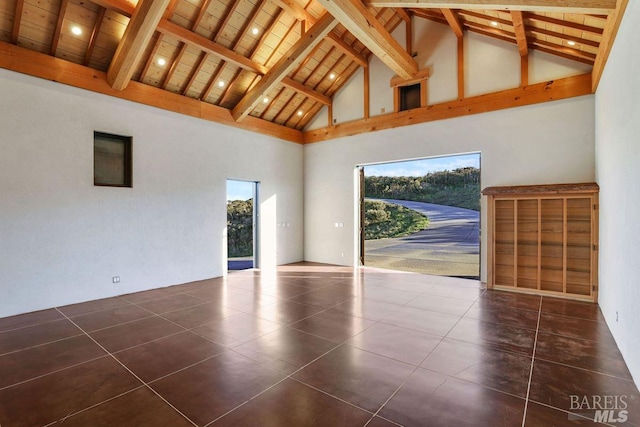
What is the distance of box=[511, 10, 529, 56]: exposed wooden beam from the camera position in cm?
477

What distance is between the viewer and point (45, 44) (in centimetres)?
475

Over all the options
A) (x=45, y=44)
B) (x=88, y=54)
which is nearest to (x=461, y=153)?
(x=88, y=54)

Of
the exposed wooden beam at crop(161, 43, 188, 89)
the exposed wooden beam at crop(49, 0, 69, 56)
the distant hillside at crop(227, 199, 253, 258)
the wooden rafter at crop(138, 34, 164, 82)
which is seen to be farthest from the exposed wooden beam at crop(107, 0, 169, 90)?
the distant hillside at crop(227, 199, 253, 258)

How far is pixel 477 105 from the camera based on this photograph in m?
6.29

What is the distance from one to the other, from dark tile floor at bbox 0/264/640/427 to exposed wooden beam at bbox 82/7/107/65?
12.9 ft

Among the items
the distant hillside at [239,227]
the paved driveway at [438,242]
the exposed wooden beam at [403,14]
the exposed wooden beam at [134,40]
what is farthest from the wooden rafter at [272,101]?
the paved driveway at [438,242]

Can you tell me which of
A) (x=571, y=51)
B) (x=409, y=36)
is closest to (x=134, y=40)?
(x=409, y=36)

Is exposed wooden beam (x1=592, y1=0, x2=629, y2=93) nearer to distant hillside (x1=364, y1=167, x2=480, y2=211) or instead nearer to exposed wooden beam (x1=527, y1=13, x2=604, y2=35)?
exposed wooden beam (x1=527, y1=13, x2=604, y2=35)

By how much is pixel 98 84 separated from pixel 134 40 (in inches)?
50.4

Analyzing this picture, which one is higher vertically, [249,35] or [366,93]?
[249,35]

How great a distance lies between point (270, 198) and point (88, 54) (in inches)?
181

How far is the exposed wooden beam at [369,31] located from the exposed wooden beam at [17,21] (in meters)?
3.99

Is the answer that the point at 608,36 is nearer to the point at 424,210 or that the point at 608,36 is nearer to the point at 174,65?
the point at 174,65

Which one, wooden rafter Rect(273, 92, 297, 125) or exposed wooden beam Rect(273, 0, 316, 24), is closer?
exposed wooden beam Rect(273, 0, 316, 24)
